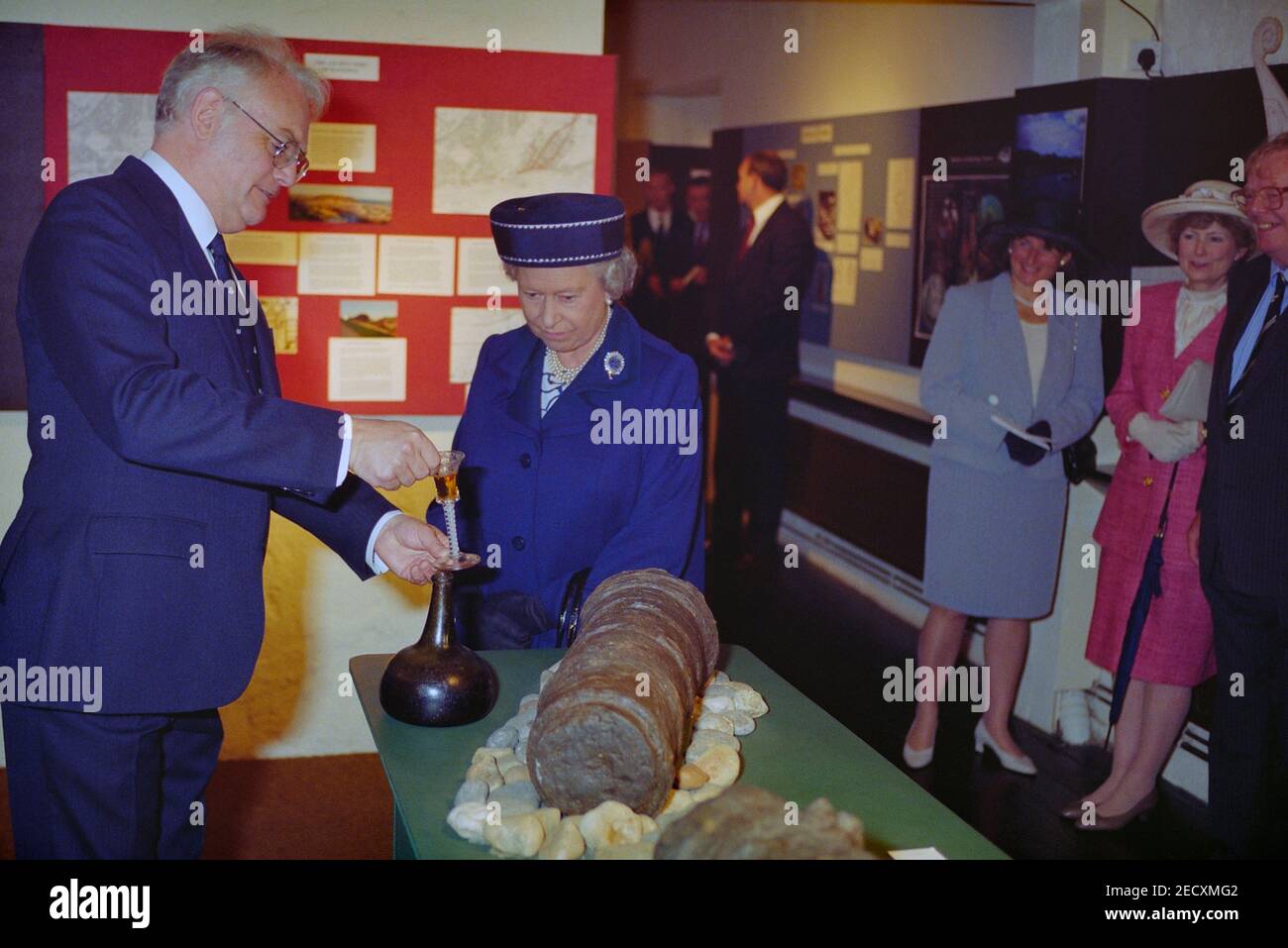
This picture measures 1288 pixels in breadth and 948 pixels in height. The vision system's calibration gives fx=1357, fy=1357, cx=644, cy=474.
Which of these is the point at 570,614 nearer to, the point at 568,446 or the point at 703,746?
the point at 568,446

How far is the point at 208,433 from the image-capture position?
2.26m

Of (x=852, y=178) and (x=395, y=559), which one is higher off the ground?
(x=852, y=178)

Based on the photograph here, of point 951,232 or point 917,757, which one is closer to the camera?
point 917,757

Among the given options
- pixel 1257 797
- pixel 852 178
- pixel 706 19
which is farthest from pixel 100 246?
pixel 706 19

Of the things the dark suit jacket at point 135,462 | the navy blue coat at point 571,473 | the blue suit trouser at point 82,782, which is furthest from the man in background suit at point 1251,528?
the blue suit trouser at point 82,782

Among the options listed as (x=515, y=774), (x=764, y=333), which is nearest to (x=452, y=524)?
(x=515, y=774)

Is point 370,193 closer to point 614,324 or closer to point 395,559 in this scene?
point 614,324

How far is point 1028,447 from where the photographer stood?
4.69 m

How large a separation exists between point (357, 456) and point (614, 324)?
3.16ft

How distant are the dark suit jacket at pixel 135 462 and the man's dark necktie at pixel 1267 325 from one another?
263cm

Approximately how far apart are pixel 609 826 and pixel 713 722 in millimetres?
531

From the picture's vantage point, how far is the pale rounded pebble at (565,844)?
2006 millimetres

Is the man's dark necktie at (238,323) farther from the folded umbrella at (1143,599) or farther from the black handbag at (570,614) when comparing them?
the folded umbrella at (1143,599)

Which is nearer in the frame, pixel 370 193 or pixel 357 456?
pixel 357 456
